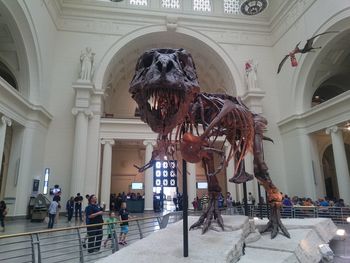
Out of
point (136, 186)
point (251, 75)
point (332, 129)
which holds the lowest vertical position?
point (136, 186)

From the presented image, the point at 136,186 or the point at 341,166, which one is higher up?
the point at 341,166

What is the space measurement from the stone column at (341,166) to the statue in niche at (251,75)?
16.9 feet

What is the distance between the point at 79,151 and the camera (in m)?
14.7

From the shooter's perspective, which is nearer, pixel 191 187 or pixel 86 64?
pixel 86 64

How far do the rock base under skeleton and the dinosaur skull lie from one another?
128 centimetres

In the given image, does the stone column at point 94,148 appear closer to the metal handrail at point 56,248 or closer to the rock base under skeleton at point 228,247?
the metal handrail at point 56,248

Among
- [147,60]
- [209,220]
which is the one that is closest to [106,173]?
[209,220]

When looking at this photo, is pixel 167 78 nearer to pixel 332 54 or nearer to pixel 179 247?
pixel 179 247

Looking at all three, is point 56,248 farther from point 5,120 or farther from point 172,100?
point 5,120

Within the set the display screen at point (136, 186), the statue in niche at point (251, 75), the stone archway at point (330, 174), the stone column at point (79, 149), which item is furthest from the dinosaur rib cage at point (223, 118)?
the stone archway at point (330, 174)

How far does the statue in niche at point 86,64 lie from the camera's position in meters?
15.7

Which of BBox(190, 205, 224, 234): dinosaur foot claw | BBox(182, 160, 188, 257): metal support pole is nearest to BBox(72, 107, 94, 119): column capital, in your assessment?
BBox(190, 205, 224, 234): dinosaur foot claw

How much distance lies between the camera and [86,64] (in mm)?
15828

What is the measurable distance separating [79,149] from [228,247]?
13.1 metres
